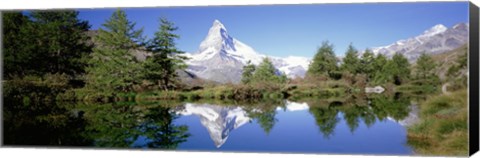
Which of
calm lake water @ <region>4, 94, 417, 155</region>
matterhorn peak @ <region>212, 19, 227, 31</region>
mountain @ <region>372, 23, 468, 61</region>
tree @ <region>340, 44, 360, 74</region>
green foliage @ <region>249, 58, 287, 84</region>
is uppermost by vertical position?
matterhorn peak @ <region>212, 19, 227, 31</region>

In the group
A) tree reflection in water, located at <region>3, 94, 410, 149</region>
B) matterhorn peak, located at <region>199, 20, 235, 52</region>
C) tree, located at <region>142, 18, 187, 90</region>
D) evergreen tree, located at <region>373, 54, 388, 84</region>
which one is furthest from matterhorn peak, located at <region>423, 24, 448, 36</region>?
tree, located at <region>142, 18, 187, 90</region>

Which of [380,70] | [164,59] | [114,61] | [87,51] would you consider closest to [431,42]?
[380,70]

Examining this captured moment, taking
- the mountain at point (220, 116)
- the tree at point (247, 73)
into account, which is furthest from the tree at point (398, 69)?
the tree at point (247, 73)

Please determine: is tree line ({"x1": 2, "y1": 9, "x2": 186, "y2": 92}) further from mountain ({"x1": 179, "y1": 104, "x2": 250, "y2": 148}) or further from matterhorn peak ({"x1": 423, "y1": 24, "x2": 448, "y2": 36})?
matterhorn peak ({"x1": 423, "y1": 24, "x2": 448, "y2": 36})

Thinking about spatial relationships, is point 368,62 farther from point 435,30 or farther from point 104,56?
point 104,56

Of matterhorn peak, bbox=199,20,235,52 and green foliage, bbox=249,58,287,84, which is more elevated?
matterhorn peak, bbox=199,20,235,52

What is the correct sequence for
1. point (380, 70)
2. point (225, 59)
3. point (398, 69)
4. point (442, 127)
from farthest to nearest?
point (225, 59) → point (380, 70) → point (398, 69) → point (442, 127)

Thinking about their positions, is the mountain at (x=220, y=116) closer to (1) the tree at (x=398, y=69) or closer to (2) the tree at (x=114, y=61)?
(2) the tree at (x=114, y=61)
